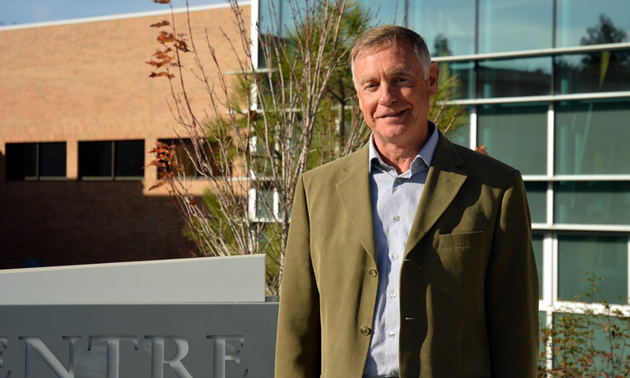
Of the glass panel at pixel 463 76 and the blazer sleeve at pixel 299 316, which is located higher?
A: the glass panel at pixel 463 76

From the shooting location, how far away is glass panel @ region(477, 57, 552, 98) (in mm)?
11195

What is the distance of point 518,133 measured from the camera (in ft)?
37.7

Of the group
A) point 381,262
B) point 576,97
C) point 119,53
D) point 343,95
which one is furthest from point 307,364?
point 119,53

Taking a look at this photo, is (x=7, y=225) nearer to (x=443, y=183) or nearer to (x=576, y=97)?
(x=576, y=97)

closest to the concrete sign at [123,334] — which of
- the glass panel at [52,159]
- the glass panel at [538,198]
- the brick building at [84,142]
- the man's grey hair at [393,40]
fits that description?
the man's grey hair at [393,40]

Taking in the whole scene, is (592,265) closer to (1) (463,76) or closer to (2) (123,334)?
(1) (463,76)

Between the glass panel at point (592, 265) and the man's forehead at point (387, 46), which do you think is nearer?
the man's forehead at point (387, 46)

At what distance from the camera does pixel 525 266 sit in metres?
1.92

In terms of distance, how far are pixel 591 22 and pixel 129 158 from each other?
49.0ft

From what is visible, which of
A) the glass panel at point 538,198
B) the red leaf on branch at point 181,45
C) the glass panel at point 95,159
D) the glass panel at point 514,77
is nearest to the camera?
the red leaf on branch at point 181,45

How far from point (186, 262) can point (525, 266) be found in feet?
7.06

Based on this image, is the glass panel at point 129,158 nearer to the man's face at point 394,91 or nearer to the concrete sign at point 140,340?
the concrete sign at point 140,340

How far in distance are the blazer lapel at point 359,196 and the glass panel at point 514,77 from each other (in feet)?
31.8

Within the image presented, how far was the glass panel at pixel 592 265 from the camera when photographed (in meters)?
10.8
